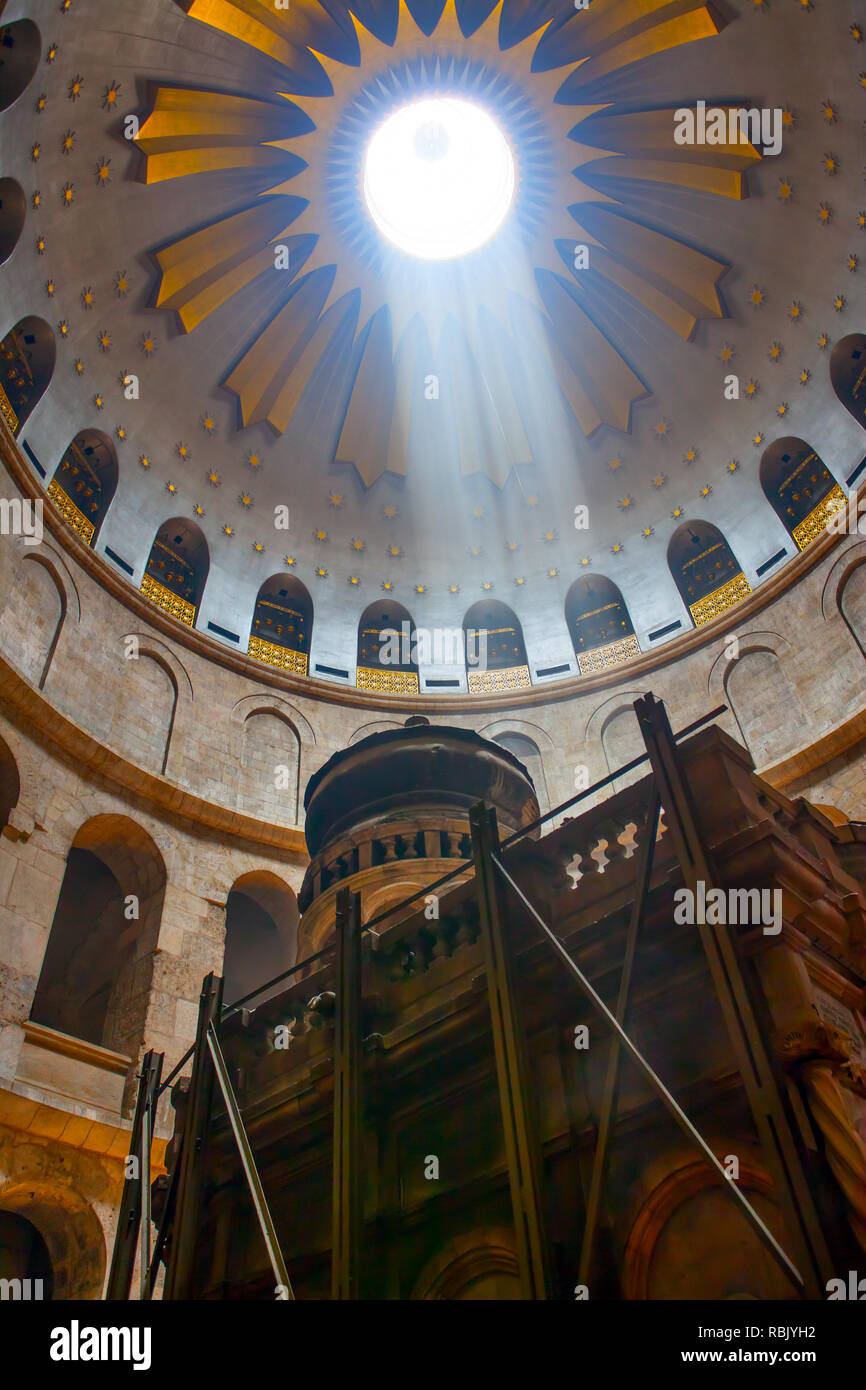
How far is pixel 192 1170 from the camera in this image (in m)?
8.07

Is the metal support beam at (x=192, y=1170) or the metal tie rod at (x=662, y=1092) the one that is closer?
the metal tie rod at (x=662, y=1092)

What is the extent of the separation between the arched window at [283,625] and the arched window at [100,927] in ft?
18.9

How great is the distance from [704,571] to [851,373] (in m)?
4.87

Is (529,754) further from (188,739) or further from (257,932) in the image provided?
(188,739)

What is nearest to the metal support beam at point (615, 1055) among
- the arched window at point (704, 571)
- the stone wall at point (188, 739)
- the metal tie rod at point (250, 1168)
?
the metal tie rod at point (250, 1168)

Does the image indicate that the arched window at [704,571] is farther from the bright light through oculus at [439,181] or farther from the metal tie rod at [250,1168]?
the metal tie rod at [250,1168]

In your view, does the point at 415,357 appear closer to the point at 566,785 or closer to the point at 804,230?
the point at 804,230

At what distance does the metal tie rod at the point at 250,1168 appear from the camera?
651 cm

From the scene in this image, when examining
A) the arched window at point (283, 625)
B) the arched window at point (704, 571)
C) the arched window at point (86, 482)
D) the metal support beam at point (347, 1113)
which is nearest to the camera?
the metal support beam at point (347, 1113)

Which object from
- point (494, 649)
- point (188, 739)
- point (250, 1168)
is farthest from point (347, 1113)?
point (494, 649)

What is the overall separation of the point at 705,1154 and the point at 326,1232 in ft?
11.0

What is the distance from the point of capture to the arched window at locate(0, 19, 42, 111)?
15914mm

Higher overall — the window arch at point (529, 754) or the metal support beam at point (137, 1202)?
the window arch at point (529, 754)
